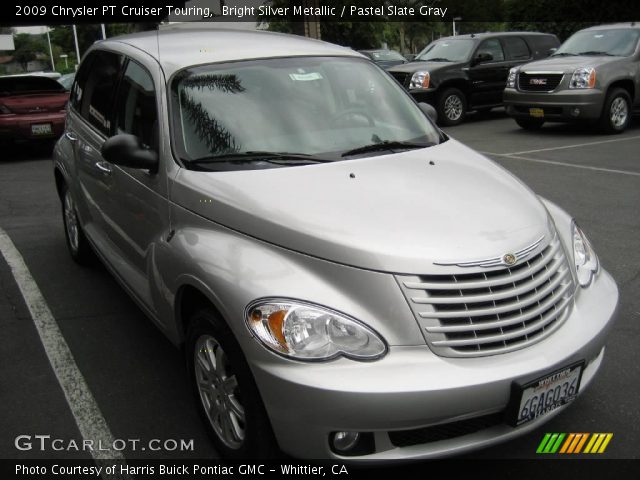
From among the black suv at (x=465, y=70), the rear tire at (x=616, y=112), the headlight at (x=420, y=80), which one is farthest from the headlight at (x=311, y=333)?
the headlight at (x=420, y=80)

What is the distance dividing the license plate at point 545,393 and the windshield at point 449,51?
1267 centimetres

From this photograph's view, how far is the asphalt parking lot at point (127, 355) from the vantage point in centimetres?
323

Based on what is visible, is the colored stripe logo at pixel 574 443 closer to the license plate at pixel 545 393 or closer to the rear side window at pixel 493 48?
the license plate at pixel 545 393

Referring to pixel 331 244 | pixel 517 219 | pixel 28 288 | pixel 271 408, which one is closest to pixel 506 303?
pixel 517 219

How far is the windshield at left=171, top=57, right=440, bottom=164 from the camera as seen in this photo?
3475mm

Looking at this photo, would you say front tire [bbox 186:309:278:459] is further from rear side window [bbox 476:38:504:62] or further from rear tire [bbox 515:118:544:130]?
rear side window [bbox 476:38:504:62]

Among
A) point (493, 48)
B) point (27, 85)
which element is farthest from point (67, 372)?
point (493, 48)

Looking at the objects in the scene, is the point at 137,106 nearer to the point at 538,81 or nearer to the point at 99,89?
the point at 99,89

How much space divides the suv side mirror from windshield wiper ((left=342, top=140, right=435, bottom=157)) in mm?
11528

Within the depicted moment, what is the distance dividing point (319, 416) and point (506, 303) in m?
0.84

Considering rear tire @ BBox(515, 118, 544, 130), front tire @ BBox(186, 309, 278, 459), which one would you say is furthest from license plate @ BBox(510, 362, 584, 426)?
rear tire @ BBox(515, 118, 544, 130)

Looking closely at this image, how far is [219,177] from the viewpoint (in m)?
3.22

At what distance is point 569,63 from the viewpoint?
11.8m

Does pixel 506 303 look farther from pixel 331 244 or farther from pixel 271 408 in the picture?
pixel 271 408
